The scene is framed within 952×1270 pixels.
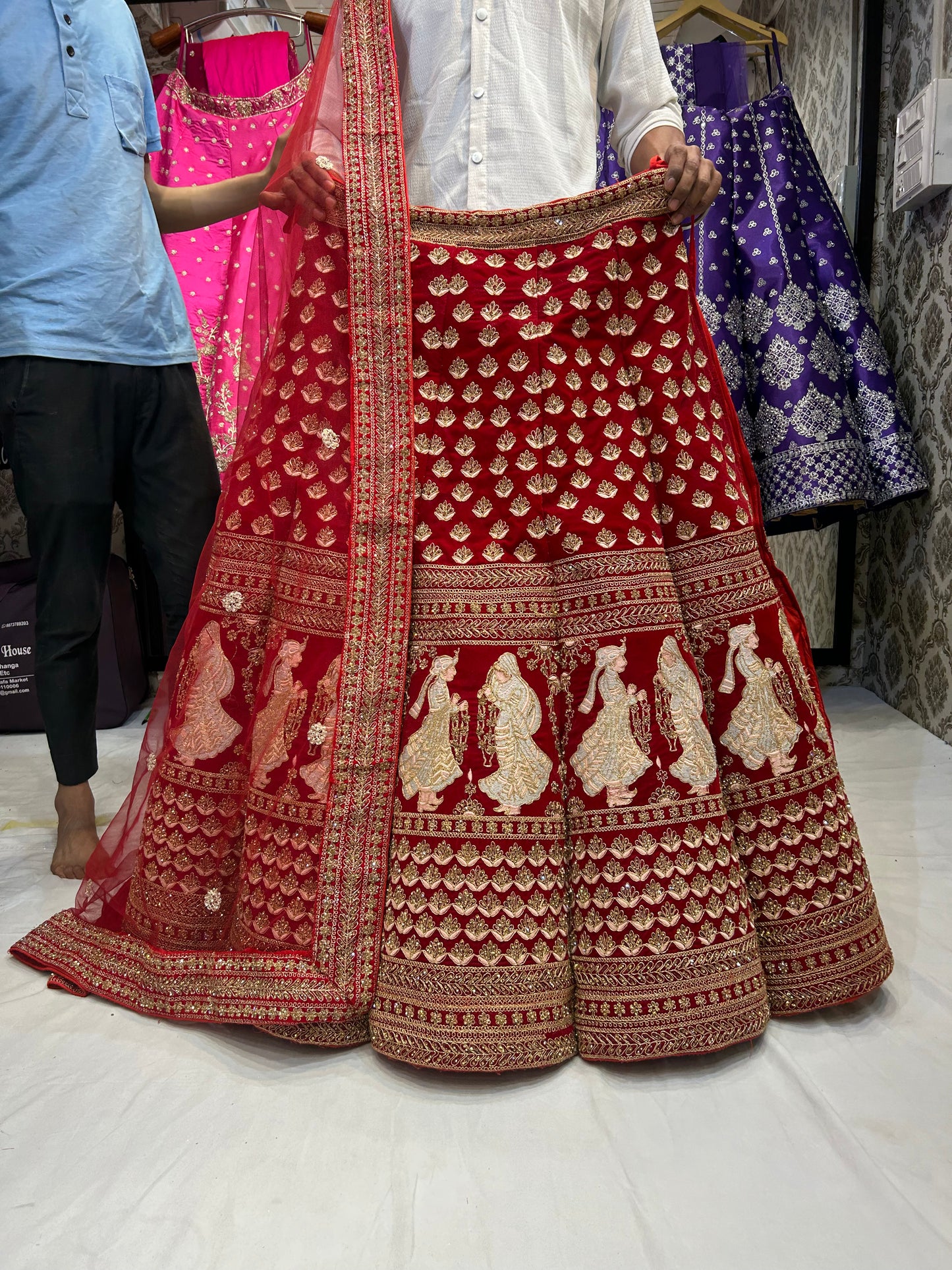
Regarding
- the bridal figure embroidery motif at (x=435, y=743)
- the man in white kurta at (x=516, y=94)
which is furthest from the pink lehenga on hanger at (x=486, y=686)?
the man in white kurta at (x=516, y=94)

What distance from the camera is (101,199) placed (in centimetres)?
134

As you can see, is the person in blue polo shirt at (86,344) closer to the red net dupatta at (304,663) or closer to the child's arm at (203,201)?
the child's arm at (203,201)

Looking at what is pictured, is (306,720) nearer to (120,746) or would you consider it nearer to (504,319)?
(504,319)

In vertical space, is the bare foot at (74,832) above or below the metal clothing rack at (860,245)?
below

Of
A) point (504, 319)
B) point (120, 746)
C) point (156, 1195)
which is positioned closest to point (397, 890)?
point (156, 1195)

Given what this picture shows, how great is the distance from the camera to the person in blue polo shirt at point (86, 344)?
1304mm

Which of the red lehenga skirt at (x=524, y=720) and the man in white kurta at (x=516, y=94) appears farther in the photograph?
the man in white kurta at (x=516, y=94)

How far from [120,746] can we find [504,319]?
1577 mm

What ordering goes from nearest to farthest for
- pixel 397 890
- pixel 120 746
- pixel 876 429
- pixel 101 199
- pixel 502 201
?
1. pixel 397 890
2. pixel 502 201
3. pixel 101 199
4. pixel 876 429
5. pixel 120 746

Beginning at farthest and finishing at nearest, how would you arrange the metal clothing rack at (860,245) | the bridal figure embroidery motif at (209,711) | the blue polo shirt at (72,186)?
the metal clothing rack at (860,245) → the blue polo shirt at (72,186) → the bridal figure embroidery motif at (209,711)

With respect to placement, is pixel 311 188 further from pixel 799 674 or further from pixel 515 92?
pixel 799 674

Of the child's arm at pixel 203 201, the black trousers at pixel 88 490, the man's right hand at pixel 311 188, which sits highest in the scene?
the child's arm at pixel 203 201

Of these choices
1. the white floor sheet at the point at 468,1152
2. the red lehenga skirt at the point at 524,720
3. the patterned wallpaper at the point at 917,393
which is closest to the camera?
the white floor sheet at the point at 468,1152

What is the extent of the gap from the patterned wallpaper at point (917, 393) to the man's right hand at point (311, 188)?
1.47 metres
